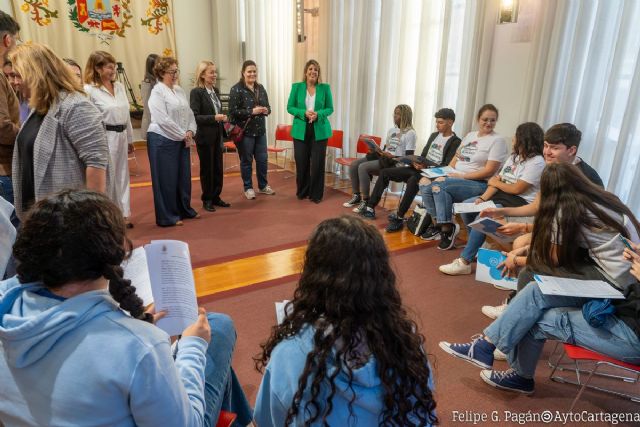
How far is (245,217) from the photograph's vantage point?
4199mm

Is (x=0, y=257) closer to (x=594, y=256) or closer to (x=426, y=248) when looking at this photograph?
(x=594, y=256)

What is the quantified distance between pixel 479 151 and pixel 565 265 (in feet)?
5.84

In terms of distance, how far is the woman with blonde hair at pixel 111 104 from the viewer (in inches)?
132

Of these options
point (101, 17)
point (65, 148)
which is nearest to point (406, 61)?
point (65, 148)

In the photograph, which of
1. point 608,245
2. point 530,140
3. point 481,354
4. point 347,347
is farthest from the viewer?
point 530,140

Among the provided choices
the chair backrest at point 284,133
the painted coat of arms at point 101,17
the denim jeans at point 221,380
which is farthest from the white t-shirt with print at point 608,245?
the painted coat of arms at point 101,17

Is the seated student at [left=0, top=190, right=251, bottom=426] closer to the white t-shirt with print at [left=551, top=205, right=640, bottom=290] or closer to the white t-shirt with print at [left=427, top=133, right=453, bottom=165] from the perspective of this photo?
the white t-shirt with print at [left=551, top=205, right=640, bottom=290]

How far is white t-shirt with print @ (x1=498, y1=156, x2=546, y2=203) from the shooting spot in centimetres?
287

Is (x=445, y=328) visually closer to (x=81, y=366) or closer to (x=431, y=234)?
(x=431, y=234)

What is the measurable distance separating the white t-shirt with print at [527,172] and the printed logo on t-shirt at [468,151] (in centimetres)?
45

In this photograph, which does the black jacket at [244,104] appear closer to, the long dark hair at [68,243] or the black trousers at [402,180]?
the black trousers at [402,180]

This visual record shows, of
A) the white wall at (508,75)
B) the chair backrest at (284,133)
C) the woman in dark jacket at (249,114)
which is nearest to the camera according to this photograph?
the white wall at (508,75)

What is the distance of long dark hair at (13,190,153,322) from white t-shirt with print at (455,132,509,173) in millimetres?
3096

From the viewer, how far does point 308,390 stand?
92 cm
